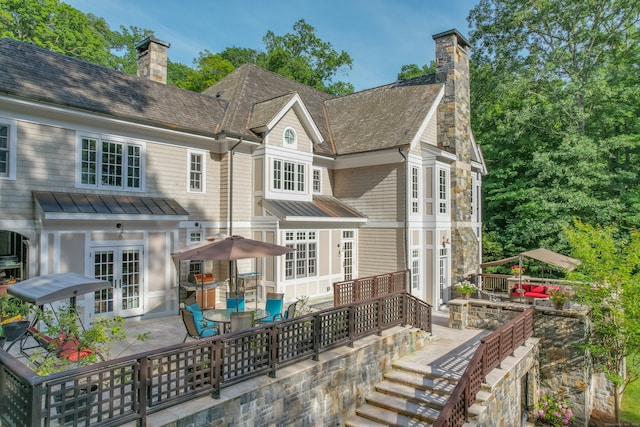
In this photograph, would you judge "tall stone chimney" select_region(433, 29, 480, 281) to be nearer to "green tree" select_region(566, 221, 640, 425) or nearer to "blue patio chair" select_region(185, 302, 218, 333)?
"green tree" select_region(566, 221, 640, 425)

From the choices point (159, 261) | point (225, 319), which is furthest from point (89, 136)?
point (225, 319)

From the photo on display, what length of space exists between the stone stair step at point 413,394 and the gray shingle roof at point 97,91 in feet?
31.3

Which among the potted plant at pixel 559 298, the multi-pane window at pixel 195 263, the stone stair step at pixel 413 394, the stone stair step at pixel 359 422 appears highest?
the multi-pane window at pixel 195 263

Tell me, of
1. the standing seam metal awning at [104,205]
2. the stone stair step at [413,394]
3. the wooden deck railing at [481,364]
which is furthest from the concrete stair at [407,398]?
the standing seam metal awning at [104,205]

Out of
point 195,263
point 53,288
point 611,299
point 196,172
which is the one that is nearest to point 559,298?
point 611,299

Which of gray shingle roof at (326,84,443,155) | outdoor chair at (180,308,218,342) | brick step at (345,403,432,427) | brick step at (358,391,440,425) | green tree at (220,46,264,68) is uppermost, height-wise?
green tree at (220,46,264,68)

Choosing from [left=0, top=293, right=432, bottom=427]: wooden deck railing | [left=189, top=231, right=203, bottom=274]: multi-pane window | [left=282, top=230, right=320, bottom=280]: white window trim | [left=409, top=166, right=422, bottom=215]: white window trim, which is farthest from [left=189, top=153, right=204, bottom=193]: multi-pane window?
[left=409, top=166, right=422, bottom=215]: white window trim

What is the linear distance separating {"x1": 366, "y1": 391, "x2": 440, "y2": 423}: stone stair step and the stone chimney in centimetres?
1450

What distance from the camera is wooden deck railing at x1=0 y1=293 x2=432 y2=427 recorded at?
4.52 metres

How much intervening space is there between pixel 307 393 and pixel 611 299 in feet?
33.7

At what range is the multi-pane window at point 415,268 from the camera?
52.4 ft

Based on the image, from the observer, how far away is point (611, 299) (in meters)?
11.9

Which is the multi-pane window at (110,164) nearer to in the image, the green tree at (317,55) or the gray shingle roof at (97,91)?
the gray shingle roof at (97,91)

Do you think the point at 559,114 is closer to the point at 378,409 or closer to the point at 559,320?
the point at 559,320
